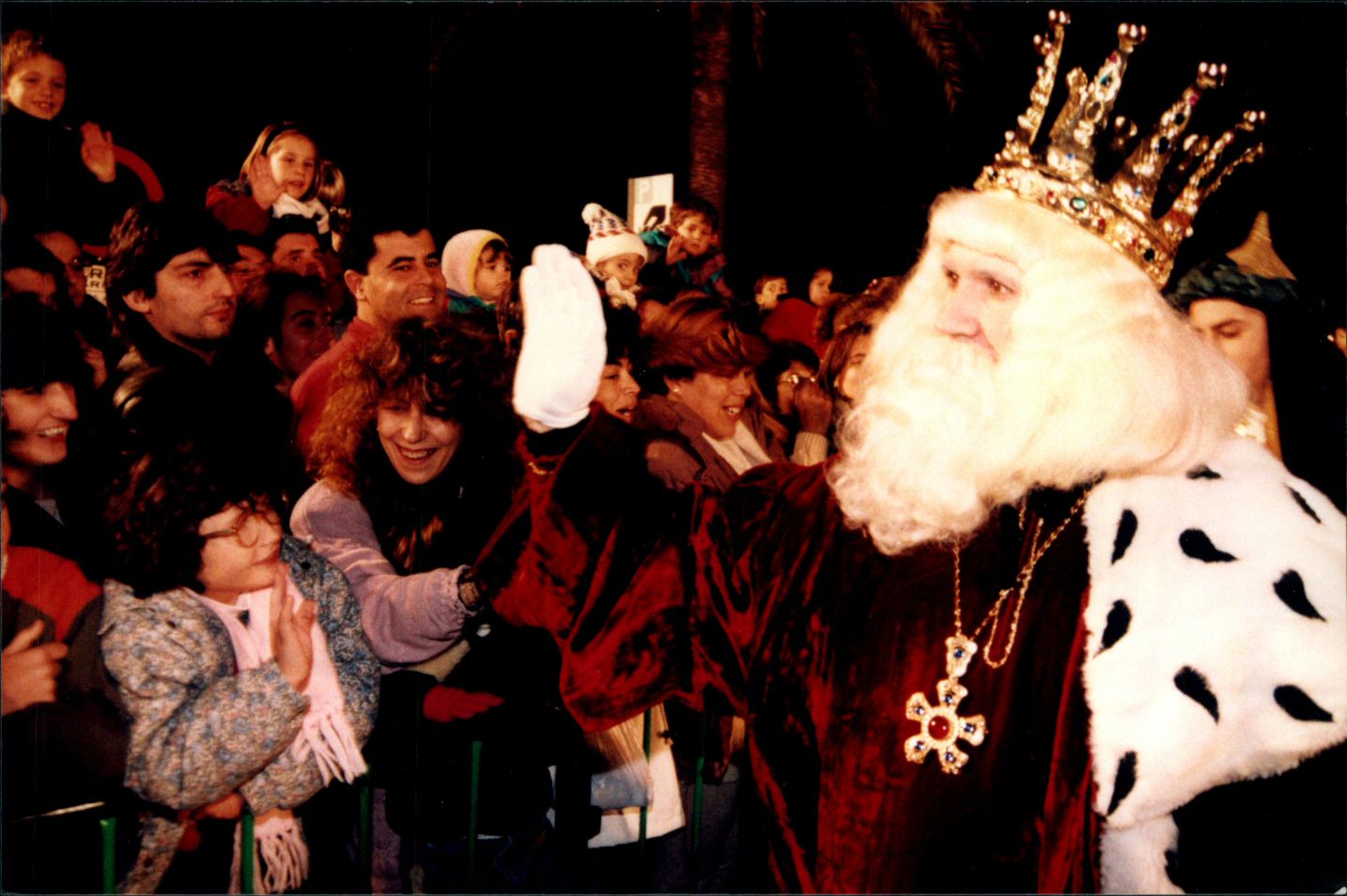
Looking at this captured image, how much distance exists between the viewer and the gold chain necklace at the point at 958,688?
6.20 feet

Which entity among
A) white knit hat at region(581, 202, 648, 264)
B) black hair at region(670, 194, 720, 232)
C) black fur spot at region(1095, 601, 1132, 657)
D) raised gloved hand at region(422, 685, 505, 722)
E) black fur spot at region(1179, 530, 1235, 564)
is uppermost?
black hair at region(670, 194, 720, 232)

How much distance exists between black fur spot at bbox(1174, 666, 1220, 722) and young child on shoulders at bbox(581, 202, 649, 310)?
1.40 metres

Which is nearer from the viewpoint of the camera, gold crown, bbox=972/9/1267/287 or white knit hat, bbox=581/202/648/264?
gold crown, bbox=972/9/1267/287

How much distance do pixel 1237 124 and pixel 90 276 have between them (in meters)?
2.50

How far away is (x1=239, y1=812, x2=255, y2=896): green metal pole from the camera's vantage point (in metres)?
2.27

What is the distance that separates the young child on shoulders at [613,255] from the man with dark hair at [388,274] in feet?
1.21

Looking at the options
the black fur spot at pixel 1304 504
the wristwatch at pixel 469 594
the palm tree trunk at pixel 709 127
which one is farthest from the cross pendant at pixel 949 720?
the palm tree trunk at pixel 709 127

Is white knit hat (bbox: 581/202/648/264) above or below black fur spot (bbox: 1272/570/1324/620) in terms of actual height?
above

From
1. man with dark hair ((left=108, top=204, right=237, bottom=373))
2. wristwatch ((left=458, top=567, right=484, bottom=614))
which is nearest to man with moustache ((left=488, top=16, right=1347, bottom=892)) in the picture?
wristwatch ((left=458, top=567, right=484, bottom=614))

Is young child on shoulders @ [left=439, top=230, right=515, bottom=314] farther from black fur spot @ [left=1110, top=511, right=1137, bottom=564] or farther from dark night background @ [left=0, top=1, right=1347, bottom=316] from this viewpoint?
black fur spot @ [left=1110, top=511, right=1137, bottom=564]

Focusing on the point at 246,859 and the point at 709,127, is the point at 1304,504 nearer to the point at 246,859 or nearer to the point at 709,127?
the point at 709,127

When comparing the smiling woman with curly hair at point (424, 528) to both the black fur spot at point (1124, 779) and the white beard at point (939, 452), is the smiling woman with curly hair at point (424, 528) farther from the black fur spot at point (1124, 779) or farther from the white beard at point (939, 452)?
the black fur spot at point (1124, 779)

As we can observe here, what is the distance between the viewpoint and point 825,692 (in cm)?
200

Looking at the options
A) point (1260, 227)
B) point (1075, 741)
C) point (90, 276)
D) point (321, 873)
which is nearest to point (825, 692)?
point (1075, 741)
